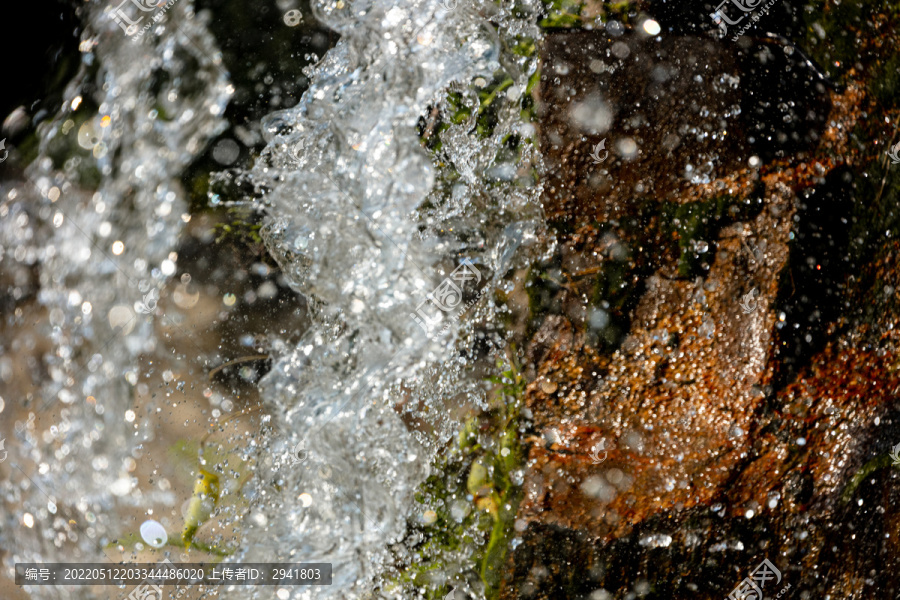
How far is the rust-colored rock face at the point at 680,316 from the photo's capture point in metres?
1.12

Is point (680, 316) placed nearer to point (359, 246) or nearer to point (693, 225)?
point (693, 225)

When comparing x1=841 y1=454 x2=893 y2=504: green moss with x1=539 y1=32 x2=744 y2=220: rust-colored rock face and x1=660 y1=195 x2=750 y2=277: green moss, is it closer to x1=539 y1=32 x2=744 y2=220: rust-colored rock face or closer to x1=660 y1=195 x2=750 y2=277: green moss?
x1=660 y1=195 x2=750 y2=277: green moss

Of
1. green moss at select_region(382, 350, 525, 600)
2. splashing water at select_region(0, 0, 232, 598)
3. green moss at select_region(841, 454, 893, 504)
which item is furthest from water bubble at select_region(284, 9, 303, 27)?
green moss at select_region(841, 454, 893, 504)

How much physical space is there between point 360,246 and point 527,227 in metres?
0.31

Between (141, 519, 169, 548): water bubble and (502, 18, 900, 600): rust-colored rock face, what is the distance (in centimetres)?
68

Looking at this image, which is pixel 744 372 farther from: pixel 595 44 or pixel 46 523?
pixel 46 523

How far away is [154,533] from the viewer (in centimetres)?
128

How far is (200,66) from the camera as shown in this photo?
1.31 m

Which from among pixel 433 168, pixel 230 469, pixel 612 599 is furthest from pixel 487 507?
pixel 433 168

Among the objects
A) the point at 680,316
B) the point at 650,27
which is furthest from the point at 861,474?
the point at 650,27

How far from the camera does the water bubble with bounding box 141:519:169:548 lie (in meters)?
1.26

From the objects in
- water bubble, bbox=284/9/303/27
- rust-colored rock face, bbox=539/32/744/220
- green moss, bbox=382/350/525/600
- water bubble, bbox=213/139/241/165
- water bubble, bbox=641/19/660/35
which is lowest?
green moss, bbox=382/350/525/600

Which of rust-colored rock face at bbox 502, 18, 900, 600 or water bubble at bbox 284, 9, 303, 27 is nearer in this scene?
rust-colored rock face at bbox 502, 18, 900, 600

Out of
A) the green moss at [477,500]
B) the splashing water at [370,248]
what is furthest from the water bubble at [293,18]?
the green moss at [477,500]
